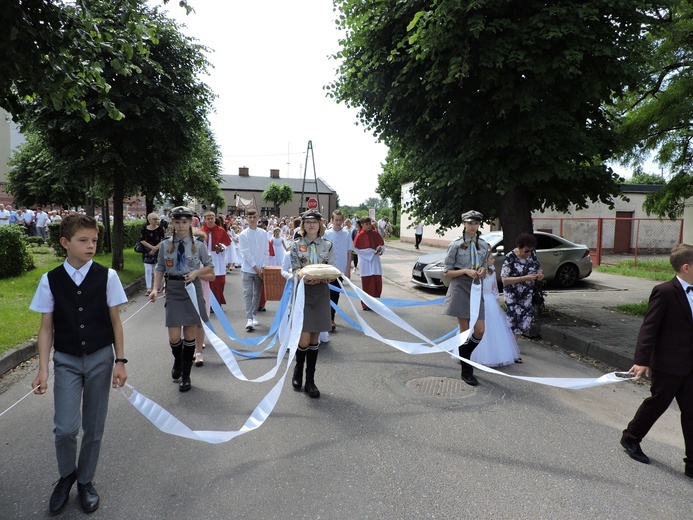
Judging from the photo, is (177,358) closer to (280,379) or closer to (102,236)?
(280,379)

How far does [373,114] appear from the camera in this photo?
914 cm

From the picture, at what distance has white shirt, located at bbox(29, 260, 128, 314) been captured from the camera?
294 cm

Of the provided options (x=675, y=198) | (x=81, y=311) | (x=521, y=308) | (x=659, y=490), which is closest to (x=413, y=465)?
(x=659, y=490)

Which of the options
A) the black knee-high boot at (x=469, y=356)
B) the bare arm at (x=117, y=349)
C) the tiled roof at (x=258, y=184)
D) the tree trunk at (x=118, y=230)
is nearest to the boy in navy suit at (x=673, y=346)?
the black knee-high boot at (x=469, y=356)

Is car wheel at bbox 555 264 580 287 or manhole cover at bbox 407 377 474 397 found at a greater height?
car wheel at bbox 555 264 580 287

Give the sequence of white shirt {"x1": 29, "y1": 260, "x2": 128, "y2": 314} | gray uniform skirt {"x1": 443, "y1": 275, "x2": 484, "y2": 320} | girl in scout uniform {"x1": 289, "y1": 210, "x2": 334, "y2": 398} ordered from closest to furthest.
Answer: white shirt {"x1": 29, "y1": 260, "x2": 128, "y2": 314} < girl in scout uniform {"x1": 289, "y1": 210, "x2": 334, "y2": 398} < gray uniform skirt {"x1": 443, "y1": 275, "x2": 484, "y2": 320}

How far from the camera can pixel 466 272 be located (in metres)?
5.48

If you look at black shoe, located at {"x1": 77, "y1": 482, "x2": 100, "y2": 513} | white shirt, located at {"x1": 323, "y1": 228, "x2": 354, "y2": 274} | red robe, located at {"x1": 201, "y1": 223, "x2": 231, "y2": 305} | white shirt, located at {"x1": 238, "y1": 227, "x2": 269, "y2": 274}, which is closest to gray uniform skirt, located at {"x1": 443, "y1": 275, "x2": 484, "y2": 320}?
white shirt, located at {"x1": 323, "y1": 228, "x2": 354, "y2": 274}

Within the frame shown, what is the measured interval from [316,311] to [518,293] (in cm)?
330

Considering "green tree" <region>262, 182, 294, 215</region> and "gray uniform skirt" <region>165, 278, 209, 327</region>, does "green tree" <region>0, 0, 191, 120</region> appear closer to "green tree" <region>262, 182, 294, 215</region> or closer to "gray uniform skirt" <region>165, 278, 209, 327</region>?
"gray uniform skirt" <region>165, 278, 209, 327</region>

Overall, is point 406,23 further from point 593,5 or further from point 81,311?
point 81,311

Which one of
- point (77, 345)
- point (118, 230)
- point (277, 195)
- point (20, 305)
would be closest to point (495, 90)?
point (77, 345)

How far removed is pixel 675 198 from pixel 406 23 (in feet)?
25.3

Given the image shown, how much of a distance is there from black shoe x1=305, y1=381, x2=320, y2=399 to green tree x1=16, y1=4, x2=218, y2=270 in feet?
30.7
